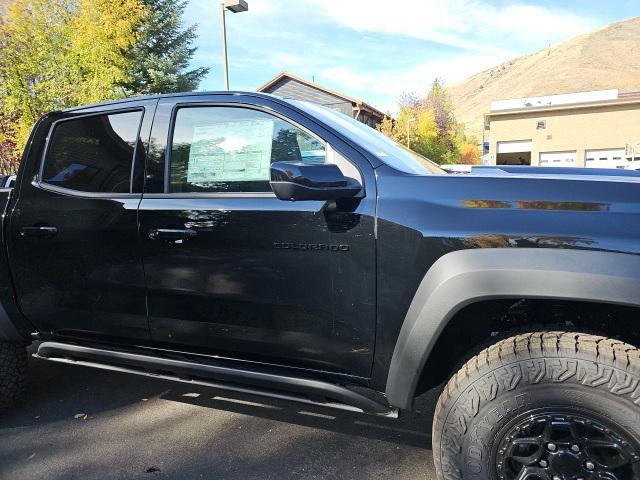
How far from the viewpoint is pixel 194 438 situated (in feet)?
9.56

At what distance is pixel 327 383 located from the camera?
2.21 m

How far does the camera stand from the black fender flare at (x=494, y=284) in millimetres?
1711

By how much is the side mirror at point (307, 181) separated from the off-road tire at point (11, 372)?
7.23 ft

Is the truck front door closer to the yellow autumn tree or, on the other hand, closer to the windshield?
the windshield

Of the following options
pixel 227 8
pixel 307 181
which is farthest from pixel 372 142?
pixel 227 8

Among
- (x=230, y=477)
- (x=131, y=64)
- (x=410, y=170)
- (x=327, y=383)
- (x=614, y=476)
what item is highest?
(x=131, y=64)

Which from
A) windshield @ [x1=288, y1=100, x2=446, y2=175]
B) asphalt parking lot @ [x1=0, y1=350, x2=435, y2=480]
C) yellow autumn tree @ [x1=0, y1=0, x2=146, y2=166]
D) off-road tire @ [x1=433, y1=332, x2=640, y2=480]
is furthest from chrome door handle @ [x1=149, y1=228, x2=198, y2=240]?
yellow autumn tree @ [x1=0, y1=0, x2=146, y2=166]

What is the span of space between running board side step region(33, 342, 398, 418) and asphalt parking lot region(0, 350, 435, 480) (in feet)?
1.57

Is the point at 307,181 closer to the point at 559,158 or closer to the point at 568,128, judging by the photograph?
the point at 559,158

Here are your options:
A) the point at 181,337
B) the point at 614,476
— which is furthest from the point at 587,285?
the point at 181,337

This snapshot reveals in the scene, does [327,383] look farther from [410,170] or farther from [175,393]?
[175,393]

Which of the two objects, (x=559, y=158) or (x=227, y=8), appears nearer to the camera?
(x=227, y=8)

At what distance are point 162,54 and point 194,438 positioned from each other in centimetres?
1846

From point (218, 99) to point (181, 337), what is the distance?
3.99 ft
